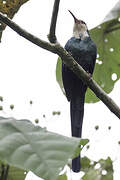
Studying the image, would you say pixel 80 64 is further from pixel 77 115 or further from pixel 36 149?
pixel 36 149

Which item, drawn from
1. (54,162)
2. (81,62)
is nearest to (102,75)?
(81,62)

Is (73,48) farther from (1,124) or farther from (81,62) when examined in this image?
(1,124)

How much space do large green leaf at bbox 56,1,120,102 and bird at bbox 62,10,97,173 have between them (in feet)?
0.40

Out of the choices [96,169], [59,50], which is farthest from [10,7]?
[96,169]

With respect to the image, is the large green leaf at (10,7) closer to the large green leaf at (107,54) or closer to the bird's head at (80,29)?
the large green leaf at (107,54)

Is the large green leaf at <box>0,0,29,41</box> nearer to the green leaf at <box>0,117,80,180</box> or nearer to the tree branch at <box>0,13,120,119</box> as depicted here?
the tree branch at <box>0,13,120,119</box>

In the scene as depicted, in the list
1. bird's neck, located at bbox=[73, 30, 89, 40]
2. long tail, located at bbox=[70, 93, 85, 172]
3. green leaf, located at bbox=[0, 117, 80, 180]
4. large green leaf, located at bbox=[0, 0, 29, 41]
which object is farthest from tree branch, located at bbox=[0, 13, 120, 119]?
bird's neck, located at bbox=[73, 30, 89, 40]

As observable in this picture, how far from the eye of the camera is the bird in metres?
2.75

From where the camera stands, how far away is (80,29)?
3840 millimetres

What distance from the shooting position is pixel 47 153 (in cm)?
66

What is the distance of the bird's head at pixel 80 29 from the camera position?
370 cm

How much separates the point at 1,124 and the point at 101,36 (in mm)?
1911

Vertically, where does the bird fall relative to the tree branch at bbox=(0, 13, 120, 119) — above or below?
below

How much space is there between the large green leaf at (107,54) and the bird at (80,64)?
0.40 ft
